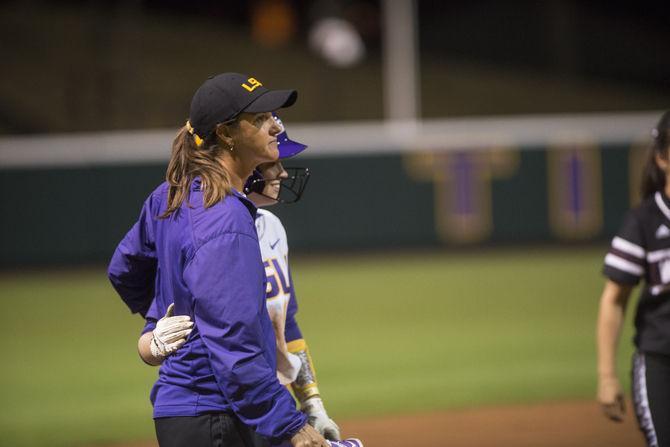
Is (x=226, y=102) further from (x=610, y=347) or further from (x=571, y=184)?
(x=571, y=184)

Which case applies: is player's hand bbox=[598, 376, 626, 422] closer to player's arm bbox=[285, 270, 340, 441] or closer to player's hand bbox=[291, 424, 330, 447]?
player's arm bbox=[285, 270, 340, 441]

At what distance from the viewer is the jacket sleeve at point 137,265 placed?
2.82m

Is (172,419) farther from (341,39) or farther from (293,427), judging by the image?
(341,39)

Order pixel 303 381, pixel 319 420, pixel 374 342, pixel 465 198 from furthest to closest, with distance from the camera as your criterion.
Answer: pixel 465 198
pixel 374 342
pixel 303 381
pixel 319 420

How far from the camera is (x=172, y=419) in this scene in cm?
262

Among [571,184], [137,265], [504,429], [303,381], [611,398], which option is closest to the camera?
[137,265]

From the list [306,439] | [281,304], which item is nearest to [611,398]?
[281,304]

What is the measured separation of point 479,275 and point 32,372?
7.01 m

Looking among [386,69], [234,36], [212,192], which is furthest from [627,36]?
[212,192]

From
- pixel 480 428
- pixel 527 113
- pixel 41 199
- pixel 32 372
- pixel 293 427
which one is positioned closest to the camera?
pixel 293 427

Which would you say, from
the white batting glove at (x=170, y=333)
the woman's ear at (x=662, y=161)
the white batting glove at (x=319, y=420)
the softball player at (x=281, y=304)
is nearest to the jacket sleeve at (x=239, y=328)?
the white batting glove at (x=170, y=333)

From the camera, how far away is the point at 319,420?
313 centimetres

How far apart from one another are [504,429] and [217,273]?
4.09 m

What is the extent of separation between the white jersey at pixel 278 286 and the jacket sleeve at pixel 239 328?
63 cm
